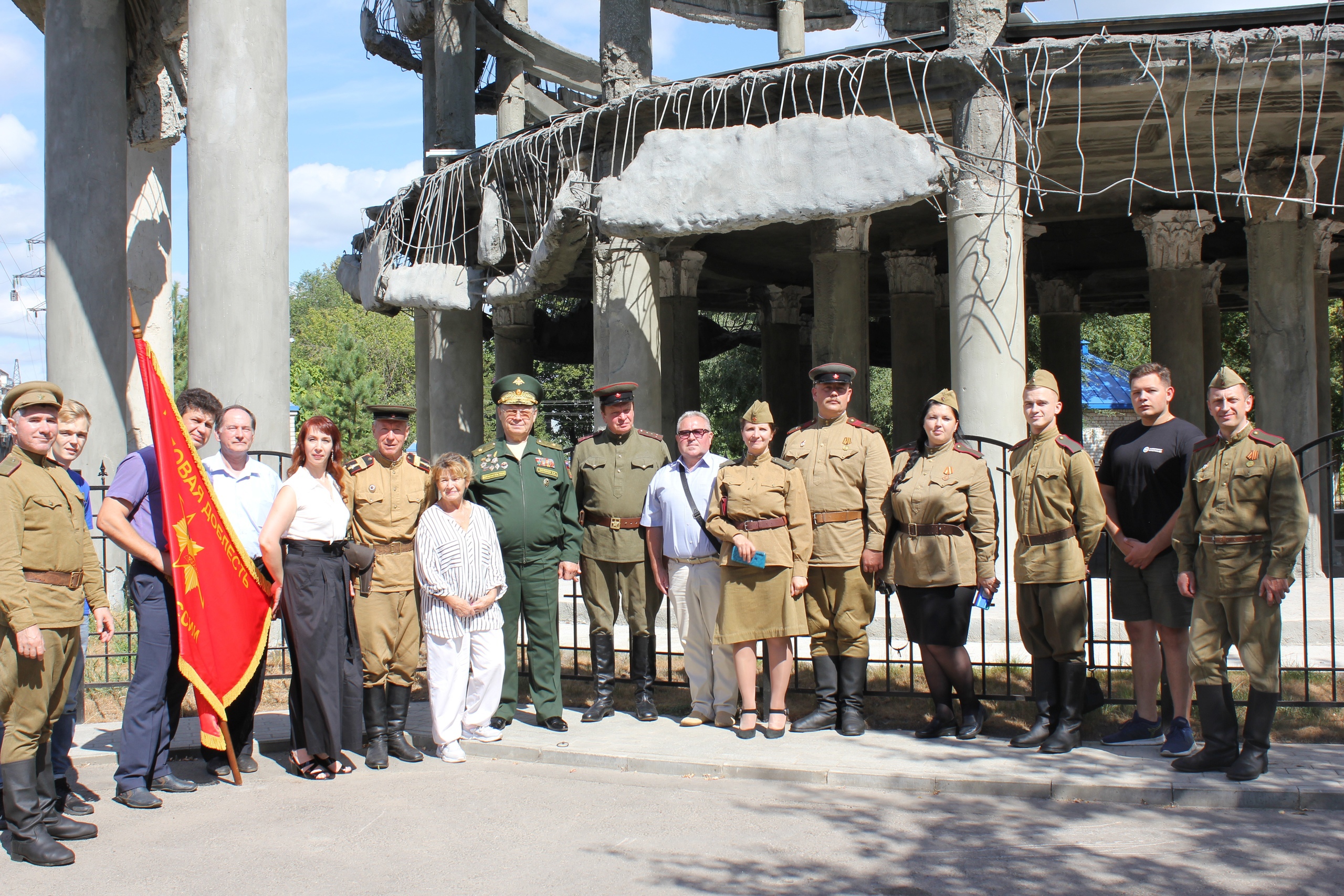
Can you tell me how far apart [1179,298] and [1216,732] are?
11204mm

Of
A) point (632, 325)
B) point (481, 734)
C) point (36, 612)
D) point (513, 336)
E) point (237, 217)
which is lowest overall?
point (481, 734)

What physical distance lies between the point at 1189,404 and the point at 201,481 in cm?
1324

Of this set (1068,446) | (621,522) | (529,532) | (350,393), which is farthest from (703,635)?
(350,393)

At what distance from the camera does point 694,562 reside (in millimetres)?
6219

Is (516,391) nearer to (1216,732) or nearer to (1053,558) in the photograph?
(1053,558)

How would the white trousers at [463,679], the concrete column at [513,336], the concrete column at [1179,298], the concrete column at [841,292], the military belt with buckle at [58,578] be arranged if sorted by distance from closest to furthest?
the military belt with buckle at [58,578] → the white trousers at [463,679] → the concrete column at [841,292] → the concrete column at [1179,298] → the concrete column at [513,336]

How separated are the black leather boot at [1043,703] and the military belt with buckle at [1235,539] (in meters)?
1.04

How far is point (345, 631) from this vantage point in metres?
5.54

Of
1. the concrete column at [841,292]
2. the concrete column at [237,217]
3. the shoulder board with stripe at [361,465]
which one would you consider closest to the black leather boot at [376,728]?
the shoulder board with stripe at [361,465]

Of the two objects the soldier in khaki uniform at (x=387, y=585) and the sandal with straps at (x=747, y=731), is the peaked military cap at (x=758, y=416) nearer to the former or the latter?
the sandal with straps at (x=747, y=731)

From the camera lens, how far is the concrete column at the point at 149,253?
1565 cm

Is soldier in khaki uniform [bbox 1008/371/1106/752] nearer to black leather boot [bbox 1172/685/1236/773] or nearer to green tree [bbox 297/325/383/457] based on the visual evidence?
black leather boot [bbox 1172/685/1236/773]

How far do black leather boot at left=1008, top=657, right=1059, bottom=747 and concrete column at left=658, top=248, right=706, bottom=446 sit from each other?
10735 millimetres

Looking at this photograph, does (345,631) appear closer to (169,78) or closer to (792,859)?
(792,859)
